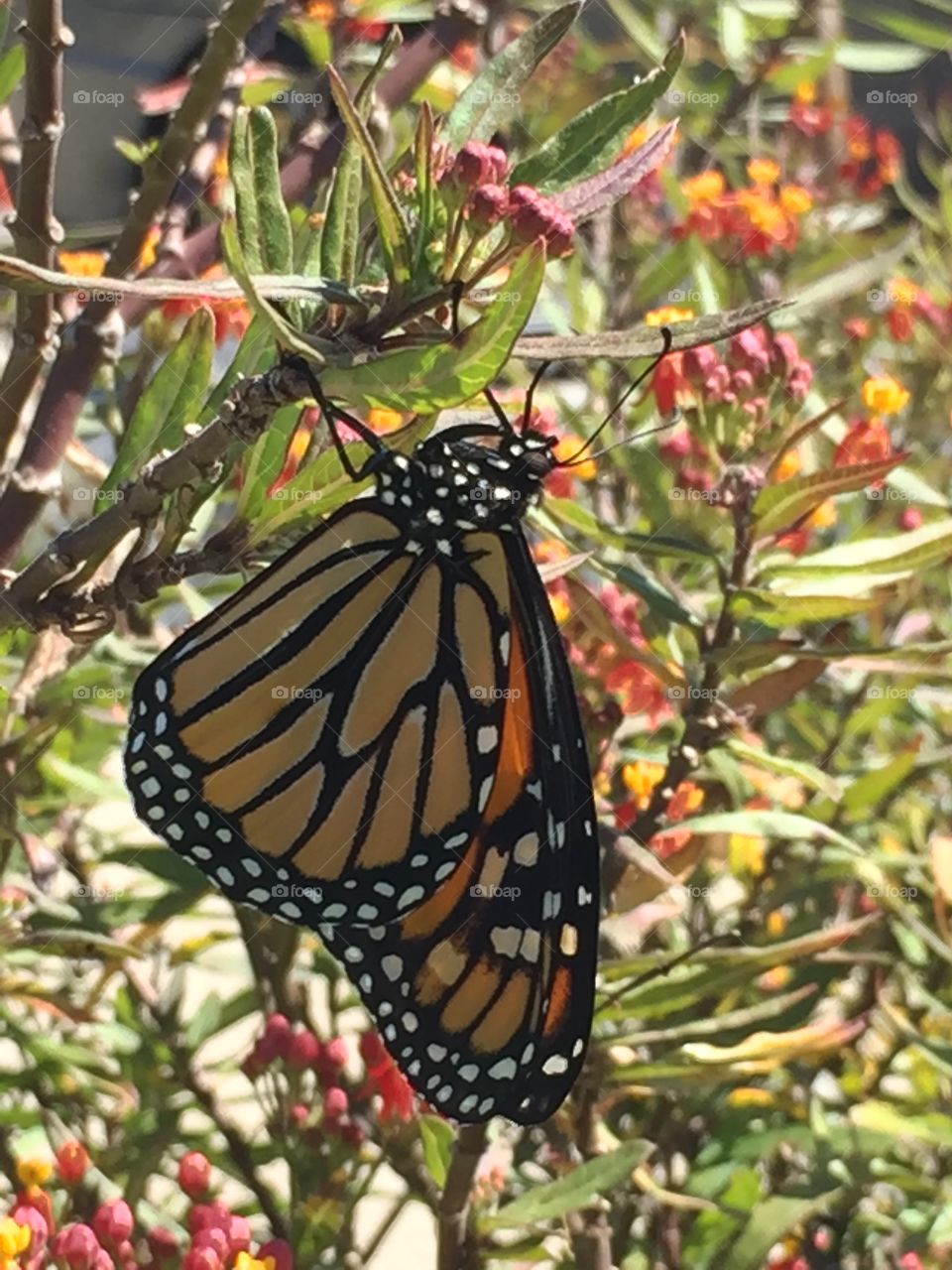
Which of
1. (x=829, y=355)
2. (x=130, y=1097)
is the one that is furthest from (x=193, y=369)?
(x=829, y=355)

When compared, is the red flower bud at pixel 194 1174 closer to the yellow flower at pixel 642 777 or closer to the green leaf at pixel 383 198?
the yellow flower at pixel 642 777

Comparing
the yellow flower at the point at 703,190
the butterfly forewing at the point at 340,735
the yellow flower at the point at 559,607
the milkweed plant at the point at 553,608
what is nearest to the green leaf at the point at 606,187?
the milkweed plant at the point at 553,608

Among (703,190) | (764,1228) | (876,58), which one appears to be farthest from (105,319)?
(876,58)

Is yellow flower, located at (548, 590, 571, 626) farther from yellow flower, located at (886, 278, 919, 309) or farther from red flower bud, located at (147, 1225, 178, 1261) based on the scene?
yellow flower, located at (886, 278, 919, 309)

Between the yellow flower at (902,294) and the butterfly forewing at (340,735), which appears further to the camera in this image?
the yellow flower at (902,294)

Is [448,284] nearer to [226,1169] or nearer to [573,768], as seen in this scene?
[573,768]

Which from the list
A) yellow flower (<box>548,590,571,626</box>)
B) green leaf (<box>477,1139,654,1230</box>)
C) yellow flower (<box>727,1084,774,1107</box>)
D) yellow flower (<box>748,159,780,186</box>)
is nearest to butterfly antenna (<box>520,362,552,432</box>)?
yellow flower (<box>548,590,571,626</box>)
